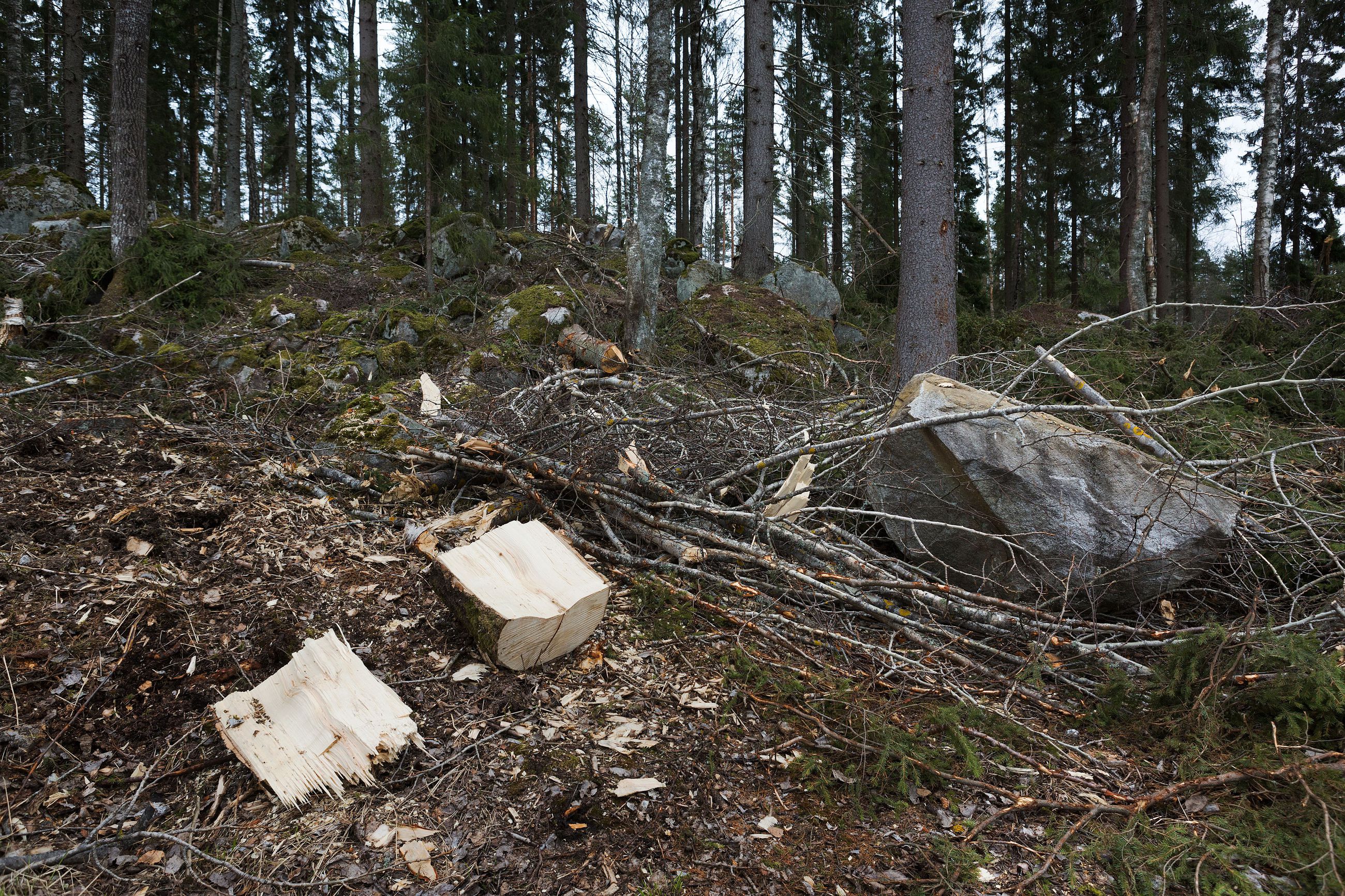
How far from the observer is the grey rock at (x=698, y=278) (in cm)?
1031

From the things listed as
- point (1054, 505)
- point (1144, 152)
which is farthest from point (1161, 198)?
point (1054, 505)

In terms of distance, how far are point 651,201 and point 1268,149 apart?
38.9 ft

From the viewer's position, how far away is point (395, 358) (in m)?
7.03

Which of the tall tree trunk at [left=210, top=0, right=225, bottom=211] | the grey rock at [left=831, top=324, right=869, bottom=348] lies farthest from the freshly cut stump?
the tall tree trunk at [left=210, top=0, right=225, bottom=211]

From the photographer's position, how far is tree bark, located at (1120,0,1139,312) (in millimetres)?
12805

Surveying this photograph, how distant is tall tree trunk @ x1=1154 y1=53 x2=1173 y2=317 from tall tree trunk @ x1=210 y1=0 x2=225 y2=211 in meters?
20.8

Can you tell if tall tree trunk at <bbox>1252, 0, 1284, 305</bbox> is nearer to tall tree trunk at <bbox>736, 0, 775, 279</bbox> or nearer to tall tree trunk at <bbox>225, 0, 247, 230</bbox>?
tall tree trunk at <bbox>736, 0, 775, 279</bbox>

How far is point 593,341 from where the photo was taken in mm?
6719

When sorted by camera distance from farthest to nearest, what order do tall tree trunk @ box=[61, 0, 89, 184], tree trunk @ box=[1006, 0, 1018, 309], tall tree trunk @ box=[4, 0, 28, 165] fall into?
tree trunk @ box=[1006, 0, 1018, 309], tall tree trunk @ box=[61, 0, 89, 184], tall tree trunk @ box=[4, 0, 28, 165]

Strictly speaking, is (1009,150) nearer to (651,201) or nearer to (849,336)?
(849,336)

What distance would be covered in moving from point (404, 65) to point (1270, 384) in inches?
401

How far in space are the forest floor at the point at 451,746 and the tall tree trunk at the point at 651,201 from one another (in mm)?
4390

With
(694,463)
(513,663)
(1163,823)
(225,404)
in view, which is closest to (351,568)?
(513,663)

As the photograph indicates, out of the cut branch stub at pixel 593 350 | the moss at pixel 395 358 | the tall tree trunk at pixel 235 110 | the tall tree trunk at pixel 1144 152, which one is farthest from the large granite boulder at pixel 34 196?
the tall tree trunk at pixel 1144 152
